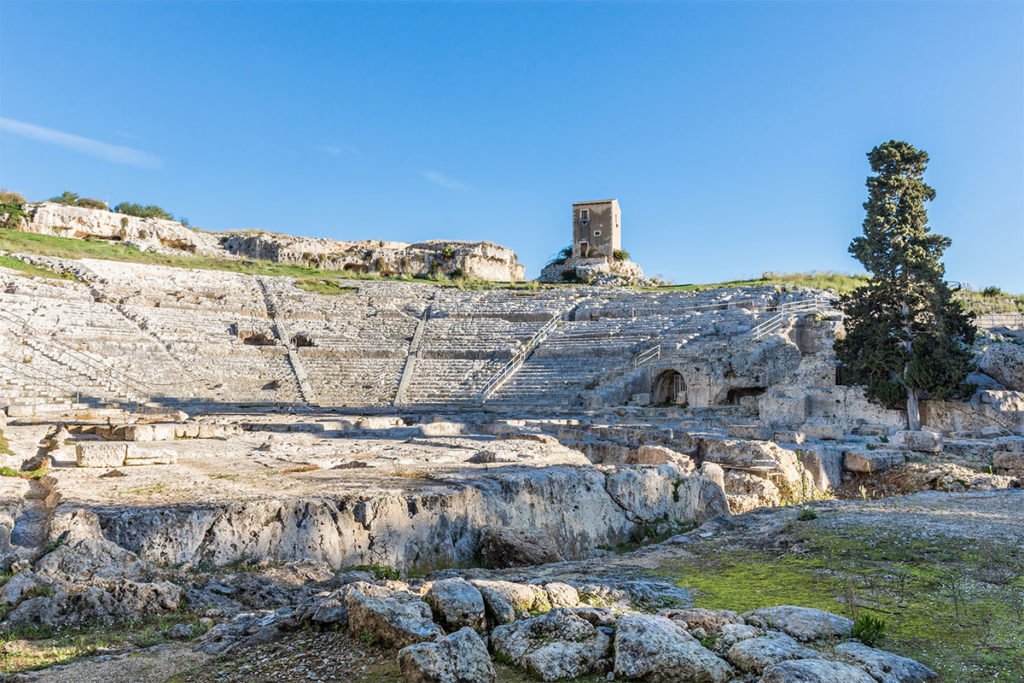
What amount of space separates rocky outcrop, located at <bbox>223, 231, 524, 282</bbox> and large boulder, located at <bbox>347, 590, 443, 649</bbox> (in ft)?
152

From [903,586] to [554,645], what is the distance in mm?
2895

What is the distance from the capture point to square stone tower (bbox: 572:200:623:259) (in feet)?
163

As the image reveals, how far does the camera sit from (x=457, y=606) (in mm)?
3938

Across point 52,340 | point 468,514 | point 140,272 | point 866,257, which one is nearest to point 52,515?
point 468,514

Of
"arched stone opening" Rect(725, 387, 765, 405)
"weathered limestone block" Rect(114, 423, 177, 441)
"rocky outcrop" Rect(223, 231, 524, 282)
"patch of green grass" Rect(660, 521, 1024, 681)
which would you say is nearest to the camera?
"patch of green grass" Rect(660, 521, 1024, 681)

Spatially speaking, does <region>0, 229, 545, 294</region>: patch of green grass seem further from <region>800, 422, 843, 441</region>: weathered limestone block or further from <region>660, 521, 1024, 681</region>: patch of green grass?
<region>660, 521, 1024, 681</region>: patch of green grass

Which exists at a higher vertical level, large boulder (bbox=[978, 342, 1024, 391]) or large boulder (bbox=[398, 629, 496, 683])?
large boulder (bbox=[978, 342, 1024, 391])

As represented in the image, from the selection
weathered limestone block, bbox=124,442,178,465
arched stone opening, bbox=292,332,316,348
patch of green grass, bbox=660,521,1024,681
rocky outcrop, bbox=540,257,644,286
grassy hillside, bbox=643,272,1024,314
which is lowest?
patch of green grass, bbox=660,521,1024,681

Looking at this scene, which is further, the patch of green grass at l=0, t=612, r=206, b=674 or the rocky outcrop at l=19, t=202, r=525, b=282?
the rocky outcrop at l=19, t=202, r=525, b=282

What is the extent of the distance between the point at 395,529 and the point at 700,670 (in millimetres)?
3639

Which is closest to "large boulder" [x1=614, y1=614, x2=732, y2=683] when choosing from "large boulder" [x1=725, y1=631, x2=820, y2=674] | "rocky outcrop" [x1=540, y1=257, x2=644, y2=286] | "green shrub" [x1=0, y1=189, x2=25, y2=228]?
"large boulder" [x1=725, y1=631, x2=820, y2=674]

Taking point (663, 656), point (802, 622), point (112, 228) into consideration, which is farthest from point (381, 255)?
point (663, 656)

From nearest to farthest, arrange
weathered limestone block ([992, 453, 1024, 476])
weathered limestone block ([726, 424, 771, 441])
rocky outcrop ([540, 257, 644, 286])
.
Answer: weathered limestone block ([992, 453, 1024, 476]), weathered limestone block ([726, 424, 771, 441]), rocky outcrop ([540, 257, 644, 286])

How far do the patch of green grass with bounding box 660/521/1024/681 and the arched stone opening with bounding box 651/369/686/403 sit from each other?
17436mm
